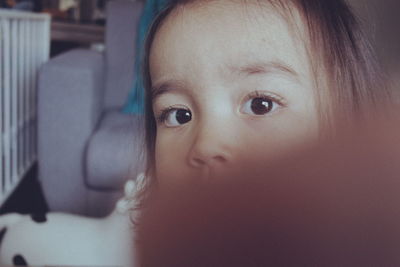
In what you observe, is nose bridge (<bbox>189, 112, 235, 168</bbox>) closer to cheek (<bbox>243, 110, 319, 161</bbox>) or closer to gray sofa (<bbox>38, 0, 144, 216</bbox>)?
cheek (<bbox>243, 110, 319, 161</bbox>)

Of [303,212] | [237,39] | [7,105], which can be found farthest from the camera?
[7,105]

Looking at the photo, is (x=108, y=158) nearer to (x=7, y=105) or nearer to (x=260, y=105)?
(x=7, y=105)

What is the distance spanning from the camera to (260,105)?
233 millimetres

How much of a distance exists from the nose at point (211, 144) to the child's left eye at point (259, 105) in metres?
0.02

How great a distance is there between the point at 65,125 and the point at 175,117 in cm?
79

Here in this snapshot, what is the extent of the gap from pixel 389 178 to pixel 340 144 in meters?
0.01

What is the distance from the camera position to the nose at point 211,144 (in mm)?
151

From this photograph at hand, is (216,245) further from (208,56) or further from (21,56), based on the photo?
(21,56)

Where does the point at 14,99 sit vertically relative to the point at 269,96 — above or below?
below

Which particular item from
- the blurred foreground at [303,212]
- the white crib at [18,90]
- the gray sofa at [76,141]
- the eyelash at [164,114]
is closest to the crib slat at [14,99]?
the white crib at [18,90]

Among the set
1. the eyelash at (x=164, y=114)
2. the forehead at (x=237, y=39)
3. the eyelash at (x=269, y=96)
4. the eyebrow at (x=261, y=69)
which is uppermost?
the forehead at (x=237, y=39)

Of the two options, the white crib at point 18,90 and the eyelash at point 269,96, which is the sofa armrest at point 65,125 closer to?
the white crib at point 18,90

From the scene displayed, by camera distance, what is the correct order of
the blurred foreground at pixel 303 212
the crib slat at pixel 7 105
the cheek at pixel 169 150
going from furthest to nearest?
the crib slat at pixel 7 105 < the cheek at pixel 169 150 < the blurred foreground at pixel 303 212

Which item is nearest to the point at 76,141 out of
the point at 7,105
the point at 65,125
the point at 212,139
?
the point at 65,125
